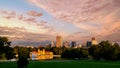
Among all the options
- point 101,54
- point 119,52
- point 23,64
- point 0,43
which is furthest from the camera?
point 101,54

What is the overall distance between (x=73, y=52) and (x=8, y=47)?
10126 cm

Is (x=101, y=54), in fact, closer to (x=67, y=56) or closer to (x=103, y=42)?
(x=103, y=42)

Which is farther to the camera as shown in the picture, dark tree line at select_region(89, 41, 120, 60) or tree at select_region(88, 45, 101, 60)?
tree at select_region(88, 45, 101, 60)

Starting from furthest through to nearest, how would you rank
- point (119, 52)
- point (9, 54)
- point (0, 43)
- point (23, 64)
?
point (119, 52) < point (9, 54) < point (0, 43) < point (23, 64)

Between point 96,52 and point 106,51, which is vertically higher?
point 106,51

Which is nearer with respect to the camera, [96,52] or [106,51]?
[106,51]

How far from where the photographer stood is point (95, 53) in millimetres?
161875

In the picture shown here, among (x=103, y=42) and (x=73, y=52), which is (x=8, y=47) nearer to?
(x=103, y=42)

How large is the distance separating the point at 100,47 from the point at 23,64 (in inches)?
4458

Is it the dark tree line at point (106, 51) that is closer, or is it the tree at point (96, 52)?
the dark tree line at point (106, 51)

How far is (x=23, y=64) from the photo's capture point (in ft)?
177

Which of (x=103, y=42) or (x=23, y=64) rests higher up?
(x=103, y=42)

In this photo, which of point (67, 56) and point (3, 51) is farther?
point (67, 56)

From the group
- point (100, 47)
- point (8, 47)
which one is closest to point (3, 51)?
point (8, 47)
